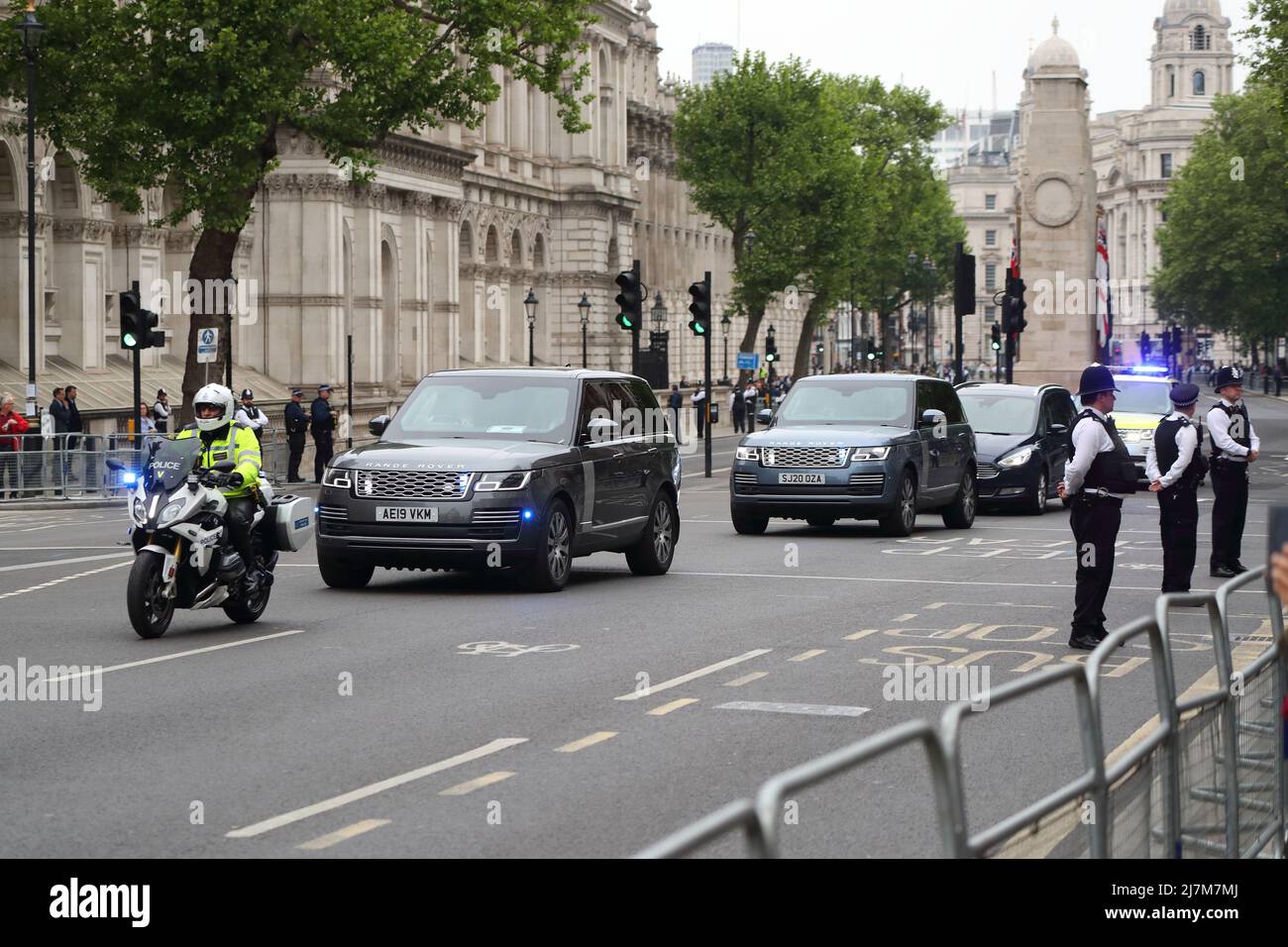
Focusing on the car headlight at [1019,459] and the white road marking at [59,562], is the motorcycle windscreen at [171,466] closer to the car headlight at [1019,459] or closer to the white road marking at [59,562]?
the white road marking at [59,562]

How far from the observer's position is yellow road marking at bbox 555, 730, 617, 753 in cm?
1008

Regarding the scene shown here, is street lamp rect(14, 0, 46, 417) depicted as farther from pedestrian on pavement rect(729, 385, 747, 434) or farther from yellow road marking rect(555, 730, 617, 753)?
pedestrian on pavement rect(729, 385, 747, 434)

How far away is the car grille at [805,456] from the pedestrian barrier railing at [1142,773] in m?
15.6

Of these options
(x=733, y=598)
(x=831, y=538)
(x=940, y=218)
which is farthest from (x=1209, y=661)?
(x=940, y=218)

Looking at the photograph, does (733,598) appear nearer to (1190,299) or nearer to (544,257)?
(544,257)

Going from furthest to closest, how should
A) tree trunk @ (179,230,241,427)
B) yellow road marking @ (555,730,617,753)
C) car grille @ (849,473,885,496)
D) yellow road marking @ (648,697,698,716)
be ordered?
tree trunk @ (179,230,241,427), car grille @ (849,473,885,496), yellow road marking @ (648,697,698,716), yellow road marking @ (555,730,617,753)

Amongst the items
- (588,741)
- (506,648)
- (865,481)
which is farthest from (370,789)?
(865,481)

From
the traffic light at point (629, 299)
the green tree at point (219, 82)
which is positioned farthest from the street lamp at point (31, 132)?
the traffic light at point (629, 299)

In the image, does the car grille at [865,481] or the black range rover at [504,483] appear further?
the car grille at [865,481]

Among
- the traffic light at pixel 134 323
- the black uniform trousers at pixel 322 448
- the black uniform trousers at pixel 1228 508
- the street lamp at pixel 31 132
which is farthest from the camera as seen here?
the black uniform trousers at pixel 322 448

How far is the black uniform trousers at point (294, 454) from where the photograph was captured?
140 feet

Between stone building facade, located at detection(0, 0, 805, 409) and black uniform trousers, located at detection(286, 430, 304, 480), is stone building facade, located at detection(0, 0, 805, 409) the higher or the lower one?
the higher one

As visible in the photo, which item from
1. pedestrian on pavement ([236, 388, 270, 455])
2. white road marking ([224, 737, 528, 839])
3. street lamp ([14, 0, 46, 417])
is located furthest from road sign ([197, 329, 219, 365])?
white road marking ([224, 737, 528, 839])

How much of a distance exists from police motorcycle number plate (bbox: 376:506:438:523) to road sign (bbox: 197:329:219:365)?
66.9 feet
